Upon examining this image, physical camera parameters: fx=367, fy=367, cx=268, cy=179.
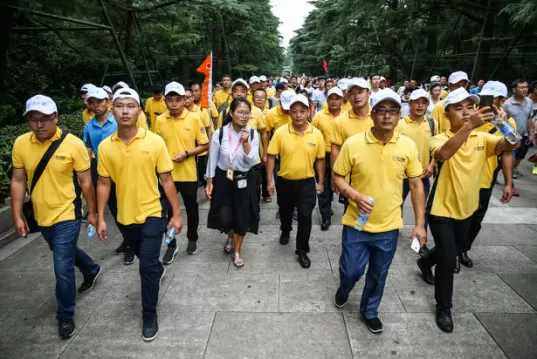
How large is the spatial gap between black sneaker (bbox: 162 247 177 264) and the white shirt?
126 centimetres

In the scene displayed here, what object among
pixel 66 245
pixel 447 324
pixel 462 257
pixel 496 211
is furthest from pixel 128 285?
pixel 496 211

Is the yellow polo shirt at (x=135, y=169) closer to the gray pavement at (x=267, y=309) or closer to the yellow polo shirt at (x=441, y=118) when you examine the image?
the gray pavement at (x=267, y=309)

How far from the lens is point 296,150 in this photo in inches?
176

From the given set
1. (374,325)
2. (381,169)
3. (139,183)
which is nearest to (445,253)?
(374,325)

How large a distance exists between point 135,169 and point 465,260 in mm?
3926

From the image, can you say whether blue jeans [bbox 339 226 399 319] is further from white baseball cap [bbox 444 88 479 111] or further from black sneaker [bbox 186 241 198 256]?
black sneaker [bbox 186 241 198 256]

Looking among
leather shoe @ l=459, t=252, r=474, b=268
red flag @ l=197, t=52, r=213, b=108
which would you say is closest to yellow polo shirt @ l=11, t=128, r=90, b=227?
red flag @ l=197, t=52, r=213, b=108

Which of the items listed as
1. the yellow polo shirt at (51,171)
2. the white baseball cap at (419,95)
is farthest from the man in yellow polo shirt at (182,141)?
the white baseball cap at (419,95)

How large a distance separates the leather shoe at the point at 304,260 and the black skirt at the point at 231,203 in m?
0.76

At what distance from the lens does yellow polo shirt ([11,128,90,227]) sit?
3.22 meters

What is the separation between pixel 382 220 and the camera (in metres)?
3.10

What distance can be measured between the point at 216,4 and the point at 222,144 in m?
12.6

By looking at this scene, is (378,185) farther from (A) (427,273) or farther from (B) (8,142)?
(B) (8,142)

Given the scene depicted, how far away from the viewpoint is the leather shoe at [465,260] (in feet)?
14.6
